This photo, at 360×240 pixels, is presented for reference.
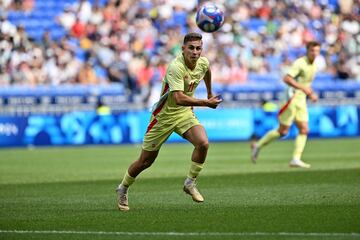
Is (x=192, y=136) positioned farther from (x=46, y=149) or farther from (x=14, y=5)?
(x=14, y=5)

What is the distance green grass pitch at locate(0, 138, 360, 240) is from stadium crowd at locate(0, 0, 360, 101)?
7.69m

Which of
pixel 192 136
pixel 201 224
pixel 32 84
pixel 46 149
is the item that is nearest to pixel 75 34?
pixel 32 84

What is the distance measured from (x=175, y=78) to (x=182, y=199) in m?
2.10

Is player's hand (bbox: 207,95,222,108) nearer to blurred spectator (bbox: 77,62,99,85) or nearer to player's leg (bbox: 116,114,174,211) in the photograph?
player's leg (bbox: 116,114,174,211)

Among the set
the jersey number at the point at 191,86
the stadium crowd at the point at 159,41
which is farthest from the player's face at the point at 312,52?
the stadium crowd at the point at 159,41

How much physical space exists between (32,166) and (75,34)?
1250cm

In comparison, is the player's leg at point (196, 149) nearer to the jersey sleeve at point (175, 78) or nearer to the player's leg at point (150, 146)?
the player's leg at point (150, 146)

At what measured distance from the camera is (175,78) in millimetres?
11719

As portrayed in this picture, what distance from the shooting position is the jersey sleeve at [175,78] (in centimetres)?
1168

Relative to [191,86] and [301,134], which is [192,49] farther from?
[301,134]

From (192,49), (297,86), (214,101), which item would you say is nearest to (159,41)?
(297,86)

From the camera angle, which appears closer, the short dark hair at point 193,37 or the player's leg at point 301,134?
the short dark hair at point 193,37

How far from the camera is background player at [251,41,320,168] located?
63.3 feet

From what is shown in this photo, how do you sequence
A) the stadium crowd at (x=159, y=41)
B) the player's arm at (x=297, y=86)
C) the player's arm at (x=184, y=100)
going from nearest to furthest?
1. the player's arm at (x=184, y=100)
2. the player's arm at (x=297, y=86)
3. the stadium crowd at (x=159, y=41)
